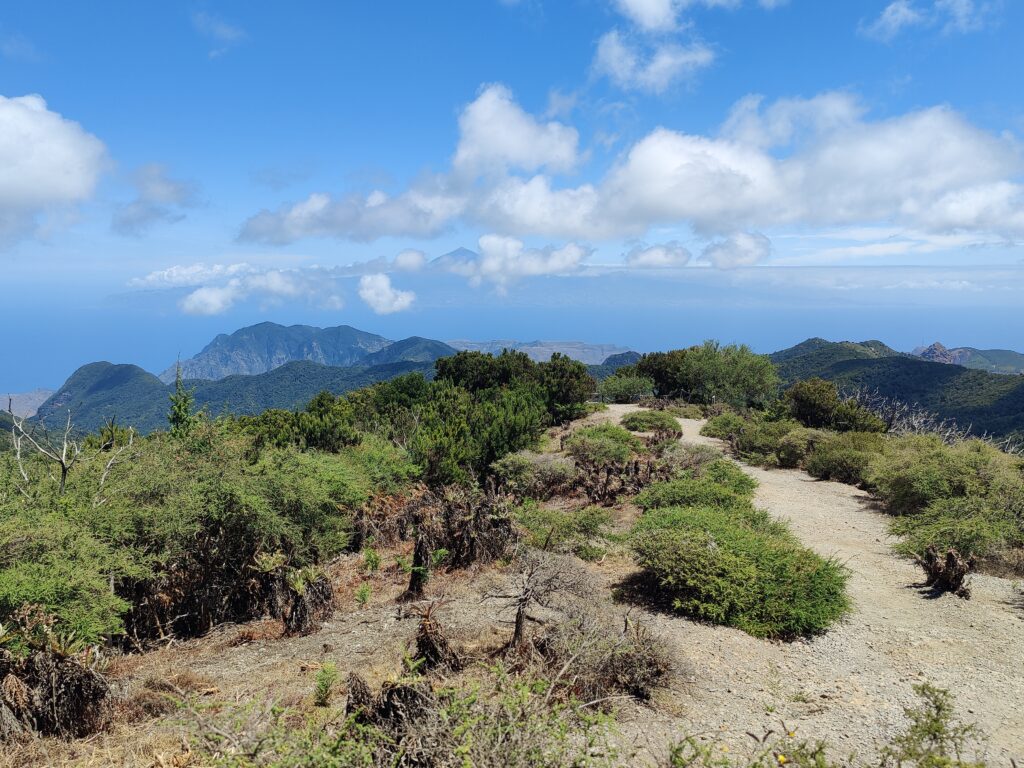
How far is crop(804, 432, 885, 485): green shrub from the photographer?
→ 58.3ft

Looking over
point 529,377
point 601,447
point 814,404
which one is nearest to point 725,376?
point 814,404

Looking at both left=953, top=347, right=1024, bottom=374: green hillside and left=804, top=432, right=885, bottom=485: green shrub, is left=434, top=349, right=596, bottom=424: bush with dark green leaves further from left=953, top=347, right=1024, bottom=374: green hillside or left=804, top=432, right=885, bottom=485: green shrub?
left=953, top=347, right=1024, bottom=374: green hillside

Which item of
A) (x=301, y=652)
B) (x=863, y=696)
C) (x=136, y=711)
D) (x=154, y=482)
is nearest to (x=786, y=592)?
(x=863, y=696)

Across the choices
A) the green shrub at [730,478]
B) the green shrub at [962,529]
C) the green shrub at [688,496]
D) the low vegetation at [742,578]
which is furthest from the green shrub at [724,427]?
the low vegetation at [742,578]

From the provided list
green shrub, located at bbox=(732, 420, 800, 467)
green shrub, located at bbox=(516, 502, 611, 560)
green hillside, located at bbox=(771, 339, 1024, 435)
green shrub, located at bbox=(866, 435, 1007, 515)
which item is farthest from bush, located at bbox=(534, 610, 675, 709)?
green hillside, located at bbox=(771, 339, 1024, 435)

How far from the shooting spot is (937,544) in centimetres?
1048

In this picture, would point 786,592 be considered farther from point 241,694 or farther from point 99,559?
point 99,559

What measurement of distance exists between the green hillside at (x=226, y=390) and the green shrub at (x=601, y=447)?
102 meters

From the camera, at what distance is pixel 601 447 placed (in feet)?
63.5

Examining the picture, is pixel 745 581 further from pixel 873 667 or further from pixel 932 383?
pixel 932 383

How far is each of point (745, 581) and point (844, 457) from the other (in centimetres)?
1250

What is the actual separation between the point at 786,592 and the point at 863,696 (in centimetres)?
188

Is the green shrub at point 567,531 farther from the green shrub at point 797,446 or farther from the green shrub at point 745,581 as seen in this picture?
the green shrub at point 797,446

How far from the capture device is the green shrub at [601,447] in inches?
734
